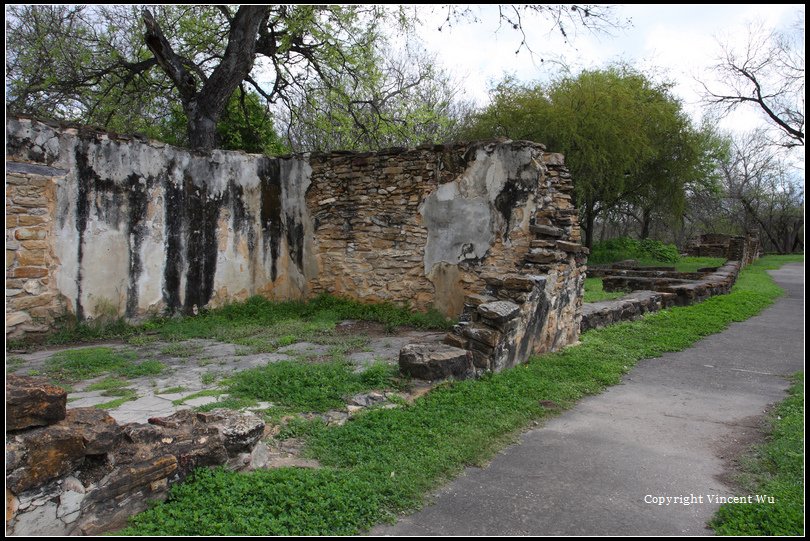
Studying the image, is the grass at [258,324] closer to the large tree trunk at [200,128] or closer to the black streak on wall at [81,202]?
the black streak on wall at [81,202]

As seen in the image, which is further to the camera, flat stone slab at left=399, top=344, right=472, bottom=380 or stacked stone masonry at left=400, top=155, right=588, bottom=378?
stacked stone masonry at left=400, top=155, right=588, bottom=378

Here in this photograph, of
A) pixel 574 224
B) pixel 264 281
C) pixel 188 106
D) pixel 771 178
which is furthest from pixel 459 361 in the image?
pixel 771 178

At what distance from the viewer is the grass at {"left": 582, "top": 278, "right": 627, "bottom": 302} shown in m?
10.9

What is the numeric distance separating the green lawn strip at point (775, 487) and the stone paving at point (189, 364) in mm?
2243

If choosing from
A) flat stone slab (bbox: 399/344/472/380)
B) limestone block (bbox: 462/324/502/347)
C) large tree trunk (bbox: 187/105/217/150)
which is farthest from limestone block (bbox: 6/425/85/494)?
large tree trunk (bbox: 187/105/217/150)

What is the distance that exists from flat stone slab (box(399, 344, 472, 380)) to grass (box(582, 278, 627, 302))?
462cm

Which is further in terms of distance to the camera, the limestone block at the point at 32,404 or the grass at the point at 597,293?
the grass at the point at 597,293

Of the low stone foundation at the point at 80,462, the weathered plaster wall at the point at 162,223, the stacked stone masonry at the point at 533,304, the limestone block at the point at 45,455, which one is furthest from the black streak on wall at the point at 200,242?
the limestone block at the point at 45,455

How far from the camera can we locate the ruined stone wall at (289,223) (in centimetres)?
629

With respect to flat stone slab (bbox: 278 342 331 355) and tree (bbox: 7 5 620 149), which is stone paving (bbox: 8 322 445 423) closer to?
flat stone slab (bbox: 278 342 331 355)

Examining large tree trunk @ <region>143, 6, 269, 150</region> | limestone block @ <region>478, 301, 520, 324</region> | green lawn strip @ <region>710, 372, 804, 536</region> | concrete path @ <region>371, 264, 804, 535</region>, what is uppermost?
large tree trunk @ <region>143, 6, 269, 150</region>

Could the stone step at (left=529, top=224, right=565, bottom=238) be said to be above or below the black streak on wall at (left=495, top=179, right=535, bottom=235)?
below

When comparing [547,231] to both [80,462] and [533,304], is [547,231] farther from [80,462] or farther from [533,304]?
[80,462]

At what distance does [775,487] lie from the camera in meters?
3.10
